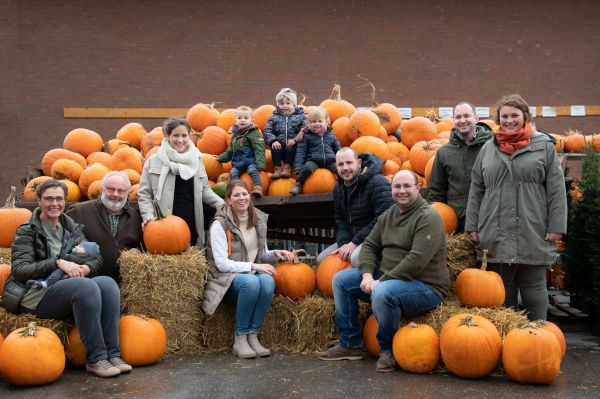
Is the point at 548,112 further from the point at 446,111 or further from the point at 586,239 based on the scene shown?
the point at 586,239

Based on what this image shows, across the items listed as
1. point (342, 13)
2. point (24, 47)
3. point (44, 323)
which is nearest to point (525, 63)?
point (342, 13)

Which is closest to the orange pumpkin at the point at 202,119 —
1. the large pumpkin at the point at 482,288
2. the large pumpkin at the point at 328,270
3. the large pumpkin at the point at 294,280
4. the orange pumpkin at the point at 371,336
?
the large pumpkin at the point at 294,280

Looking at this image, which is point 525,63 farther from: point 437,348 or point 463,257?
point 437,348

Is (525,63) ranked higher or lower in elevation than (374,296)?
higher

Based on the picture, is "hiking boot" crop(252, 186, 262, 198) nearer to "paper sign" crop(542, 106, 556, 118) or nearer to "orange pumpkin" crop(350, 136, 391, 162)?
"orange pumpkin" crop(350, 136, 391, 162)

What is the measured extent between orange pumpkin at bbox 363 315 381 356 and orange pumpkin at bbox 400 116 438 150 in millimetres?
2634

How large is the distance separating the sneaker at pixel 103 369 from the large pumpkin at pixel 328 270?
1822mm

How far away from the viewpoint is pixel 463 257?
535cm

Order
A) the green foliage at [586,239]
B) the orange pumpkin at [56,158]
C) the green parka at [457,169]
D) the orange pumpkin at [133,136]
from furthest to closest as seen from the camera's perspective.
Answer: the orange pumpkin at [133,136] → the orange pumpkin at [56,158] → the green foliage at [586,239] → the green parka at [457,169]

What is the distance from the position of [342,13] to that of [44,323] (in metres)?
10.4

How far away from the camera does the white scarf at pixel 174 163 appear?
18.7ft

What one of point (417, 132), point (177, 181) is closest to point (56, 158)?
point (177, 181)

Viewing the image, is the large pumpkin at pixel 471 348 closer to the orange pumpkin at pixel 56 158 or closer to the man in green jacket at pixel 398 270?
the man in green jacket at pixel 398 270

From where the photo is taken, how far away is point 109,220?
17.5 ft
